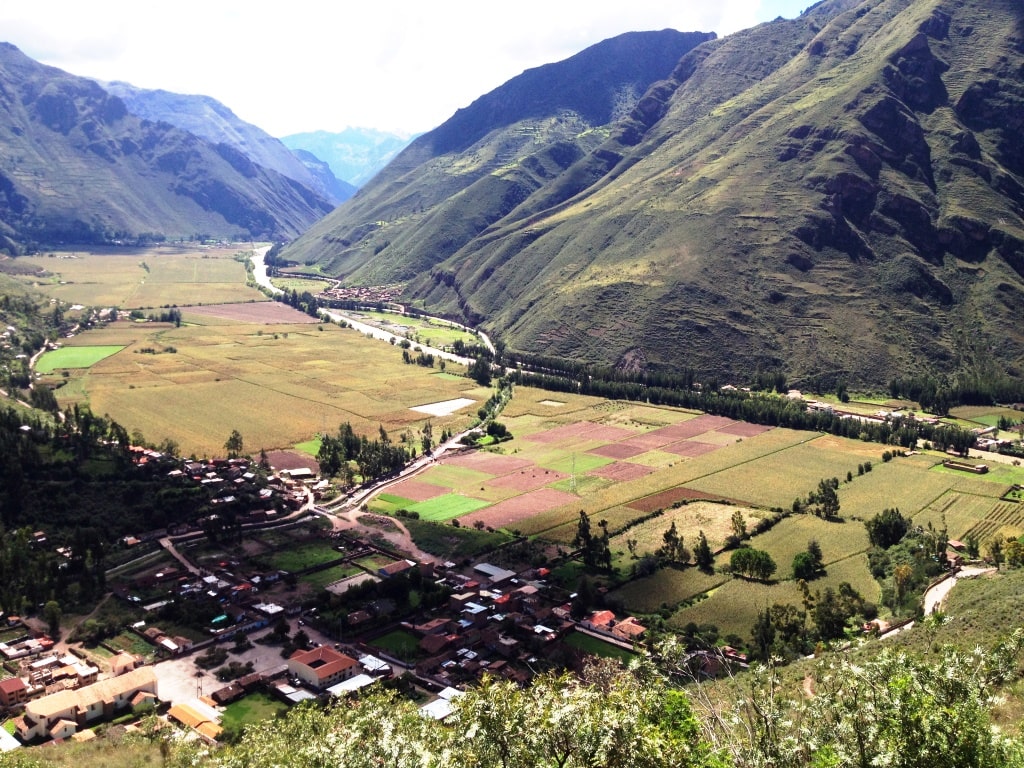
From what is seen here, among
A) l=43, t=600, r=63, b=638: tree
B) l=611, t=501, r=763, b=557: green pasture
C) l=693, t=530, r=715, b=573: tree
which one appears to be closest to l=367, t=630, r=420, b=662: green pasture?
l=43, t=600, r=63, b=638: tree

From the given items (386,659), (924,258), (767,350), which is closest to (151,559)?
(386,659)

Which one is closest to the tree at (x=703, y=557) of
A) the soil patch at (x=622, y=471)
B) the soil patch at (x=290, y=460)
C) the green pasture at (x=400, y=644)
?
the soil patch at (x=622, y=471)

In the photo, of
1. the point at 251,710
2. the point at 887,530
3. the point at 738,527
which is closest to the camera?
the point at 251,710

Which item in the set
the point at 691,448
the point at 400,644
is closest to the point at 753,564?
the point at 400,644

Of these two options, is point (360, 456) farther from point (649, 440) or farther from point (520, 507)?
point (649, 440)

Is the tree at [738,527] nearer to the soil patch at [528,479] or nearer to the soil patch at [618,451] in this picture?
the soil patch at [528,479]

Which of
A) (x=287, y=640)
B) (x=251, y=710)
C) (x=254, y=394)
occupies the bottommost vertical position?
(x=251, y=710)

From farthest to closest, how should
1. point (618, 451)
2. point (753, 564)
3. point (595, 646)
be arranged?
point (618, 451), point (753, 564), point (595, 646)
